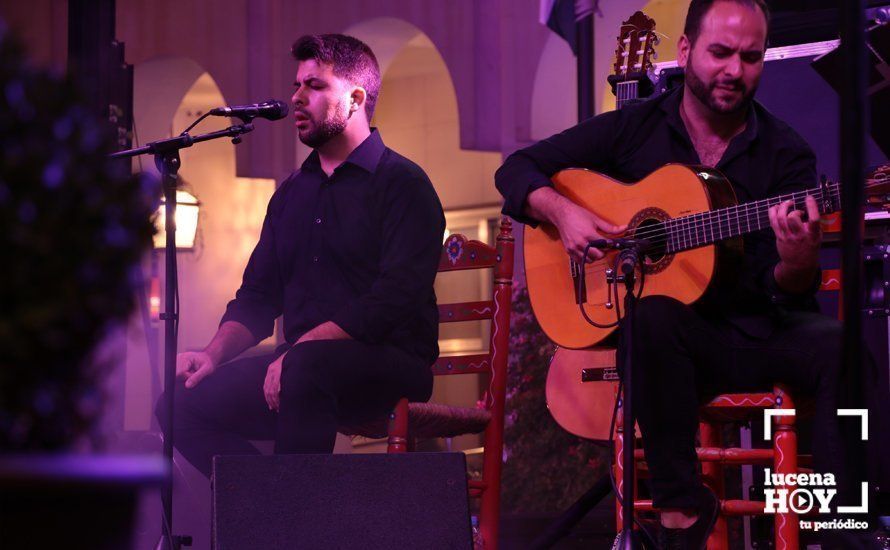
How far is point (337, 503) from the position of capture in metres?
2.13

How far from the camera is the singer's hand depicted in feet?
8.66

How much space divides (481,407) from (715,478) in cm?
69

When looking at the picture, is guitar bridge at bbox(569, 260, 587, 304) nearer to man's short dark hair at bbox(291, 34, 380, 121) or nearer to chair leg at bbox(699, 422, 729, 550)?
chair leg at bbox(699, 422, 729, 550)

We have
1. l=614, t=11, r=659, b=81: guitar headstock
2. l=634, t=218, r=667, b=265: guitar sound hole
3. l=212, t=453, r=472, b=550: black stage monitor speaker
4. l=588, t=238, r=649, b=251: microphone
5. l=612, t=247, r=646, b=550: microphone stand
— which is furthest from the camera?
l=614, t=11, r=659, b=81: guitar headstock

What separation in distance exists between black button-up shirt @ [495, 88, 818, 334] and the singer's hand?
145 mm

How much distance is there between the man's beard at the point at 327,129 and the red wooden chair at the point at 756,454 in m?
1.28

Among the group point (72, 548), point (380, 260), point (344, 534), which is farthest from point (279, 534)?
point (72, 548)

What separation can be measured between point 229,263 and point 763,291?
7.45 m

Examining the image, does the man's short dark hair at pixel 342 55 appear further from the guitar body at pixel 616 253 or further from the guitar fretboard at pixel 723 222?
the guitar fretboard at pixel 723 222

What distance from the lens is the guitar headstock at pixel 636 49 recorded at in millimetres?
3373

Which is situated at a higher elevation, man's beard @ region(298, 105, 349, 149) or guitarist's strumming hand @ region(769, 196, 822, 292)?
man's beard @ region(298, 105, 349, 149)

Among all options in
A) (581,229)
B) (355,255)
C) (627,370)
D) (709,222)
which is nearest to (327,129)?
(355,255)

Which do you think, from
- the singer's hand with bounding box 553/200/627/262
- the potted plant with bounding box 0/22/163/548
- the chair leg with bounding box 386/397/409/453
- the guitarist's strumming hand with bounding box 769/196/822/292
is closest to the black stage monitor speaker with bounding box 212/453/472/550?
the chair leg with bounding box 386/397/409/453

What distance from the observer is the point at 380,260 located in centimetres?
295
